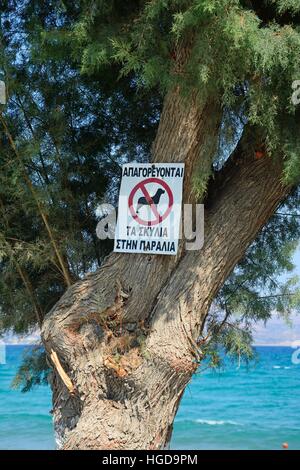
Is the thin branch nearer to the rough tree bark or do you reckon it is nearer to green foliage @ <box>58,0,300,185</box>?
the rough tree bark

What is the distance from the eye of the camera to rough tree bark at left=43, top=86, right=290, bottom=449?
4.71 meters

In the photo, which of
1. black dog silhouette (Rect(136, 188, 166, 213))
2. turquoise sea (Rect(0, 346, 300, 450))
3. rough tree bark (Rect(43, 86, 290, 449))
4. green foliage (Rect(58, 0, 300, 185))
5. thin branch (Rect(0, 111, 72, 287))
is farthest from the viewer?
turquoise sea (Rect(0, 346, 300, 450))

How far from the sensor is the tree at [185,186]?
433 cm

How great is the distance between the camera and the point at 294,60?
4.25 meters

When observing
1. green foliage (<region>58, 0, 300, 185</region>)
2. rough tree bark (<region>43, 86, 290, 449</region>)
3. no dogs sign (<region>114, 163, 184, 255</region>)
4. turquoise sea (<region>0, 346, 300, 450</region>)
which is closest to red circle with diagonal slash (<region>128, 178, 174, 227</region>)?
no dogs sign (<region>114, 163, 184, 255</region>)

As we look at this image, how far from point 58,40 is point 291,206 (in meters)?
3.02

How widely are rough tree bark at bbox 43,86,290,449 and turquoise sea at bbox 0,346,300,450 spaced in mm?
7805

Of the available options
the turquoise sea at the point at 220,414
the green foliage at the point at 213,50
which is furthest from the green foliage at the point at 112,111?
the turquoise sea at the point at 220,414

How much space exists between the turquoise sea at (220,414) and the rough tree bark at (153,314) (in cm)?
780

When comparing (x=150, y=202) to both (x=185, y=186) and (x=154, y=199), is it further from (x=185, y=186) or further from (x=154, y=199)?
(x=185, y=186)

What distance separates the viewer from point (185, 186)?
15.9ft

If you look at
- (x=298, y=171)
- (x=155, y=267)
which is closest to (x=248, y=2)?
(x=298, y=171)

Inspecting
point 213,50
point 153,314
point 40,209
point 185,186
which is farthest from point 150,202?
point 213,50

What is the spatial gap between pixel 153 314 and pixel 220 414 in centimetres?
1443
